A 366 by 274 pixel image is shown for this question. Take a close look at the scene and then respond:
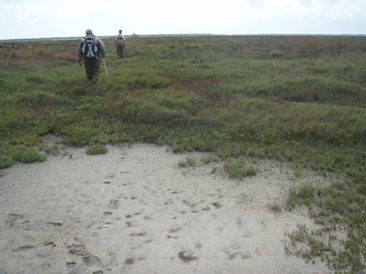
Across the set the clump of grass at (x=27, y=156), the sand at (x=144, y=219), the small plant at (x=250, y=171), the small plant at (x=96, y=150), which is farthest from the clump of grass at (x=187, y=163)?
the clump of grass at (x=27, y=156)

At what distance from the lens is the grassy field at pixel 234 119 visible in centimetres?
416

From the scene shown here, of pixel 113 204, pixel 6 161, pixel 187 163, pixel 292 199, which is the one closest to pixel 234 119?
pixel 187 163

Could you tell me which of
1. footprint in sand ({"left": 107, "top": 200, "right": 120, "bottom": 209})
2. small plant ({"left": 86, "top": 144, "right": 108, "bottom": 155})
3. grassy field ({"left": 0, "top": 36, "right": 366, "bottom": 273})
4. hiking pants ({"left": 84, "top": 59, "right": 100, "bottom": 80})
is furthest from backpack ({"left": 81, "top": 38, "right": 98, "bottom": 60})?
footprint in sand ({"left": 107, "top": 200, "right": 120, "bottom": 209})

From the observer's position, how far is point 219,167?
5383mm

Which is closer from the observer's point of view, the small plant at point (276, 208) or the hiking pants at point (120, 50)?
the small plant at point (276, 208)

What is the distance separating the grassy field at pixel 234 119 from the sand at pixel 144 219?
0.29m

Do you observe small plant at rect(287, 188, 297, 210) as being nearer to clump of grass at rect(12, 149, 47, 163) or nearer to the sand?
the sand

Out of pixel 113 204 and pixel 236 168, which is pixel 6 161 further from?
pixel 236 168

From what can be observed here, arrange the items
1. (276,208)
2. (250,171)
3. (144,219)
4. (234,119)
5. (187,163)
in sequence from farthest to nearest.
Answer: (234,119)
(187,163)
(250,171)
(276,208)
(144,219)

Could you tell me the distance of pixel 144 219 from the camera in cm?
384

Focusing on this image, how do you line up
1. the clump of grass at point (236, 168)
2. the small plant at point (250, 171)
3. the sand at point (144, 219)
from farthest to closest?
1. the small plant at point (250, 171)
2. the clump of grass at point (236, 168)
3. the sand at point (144, 219)

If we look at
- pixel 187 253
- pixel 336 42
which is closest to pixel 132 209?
pixel 187 253

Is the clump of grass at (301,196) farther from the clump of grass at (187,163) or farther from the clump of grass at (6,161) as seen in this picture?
the clump of grass at (6,161)

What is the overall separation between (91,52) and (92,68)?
834 millimetres
